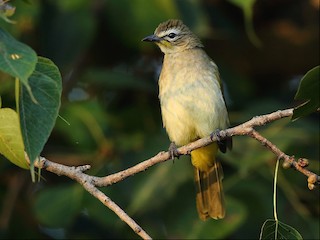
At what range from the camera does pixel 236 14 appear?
657 centimetres

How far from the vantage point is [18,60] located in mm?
2162

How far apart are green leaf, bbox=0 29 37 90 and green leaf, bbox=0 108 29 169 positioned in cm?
34

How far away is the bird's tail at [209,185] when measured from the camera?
450 centimetres

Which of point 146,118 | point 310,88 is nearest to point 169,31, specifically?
point 146,118

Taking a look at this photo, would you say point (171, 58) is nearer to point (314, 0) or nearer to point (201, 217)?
point (201, 217)

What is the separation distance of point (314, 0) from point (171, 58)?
1792 millimetres

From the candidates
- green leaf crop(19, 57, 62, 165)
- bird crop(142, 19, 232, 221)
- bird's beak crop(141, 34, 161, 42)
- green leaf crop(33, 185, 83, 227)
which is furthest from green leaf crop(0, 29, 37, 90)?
green leaf crop(33, 185, 83, 227)

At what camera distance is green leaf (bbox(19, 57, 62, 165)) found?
2227mm

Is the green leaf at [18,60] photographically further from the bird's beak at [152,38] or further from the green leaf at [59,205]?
the green leaf at [59,205]

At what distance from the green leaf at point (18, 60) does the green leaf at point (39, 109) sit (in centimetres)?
11

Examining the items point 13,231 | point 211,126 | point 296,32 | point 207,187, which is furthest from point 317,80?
point 296,32

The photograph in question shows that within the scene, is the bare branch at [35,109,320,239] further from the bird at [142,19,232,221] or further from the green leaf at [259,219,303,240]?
the bird at [142,19,232,221]

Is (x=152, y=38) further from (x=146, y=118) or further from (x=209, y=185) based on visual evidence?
(x=146, y=118)

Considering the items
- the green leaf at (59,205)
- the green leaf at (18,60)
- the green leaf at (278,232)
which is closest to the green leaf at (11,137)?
the green leaf at (18,60)
